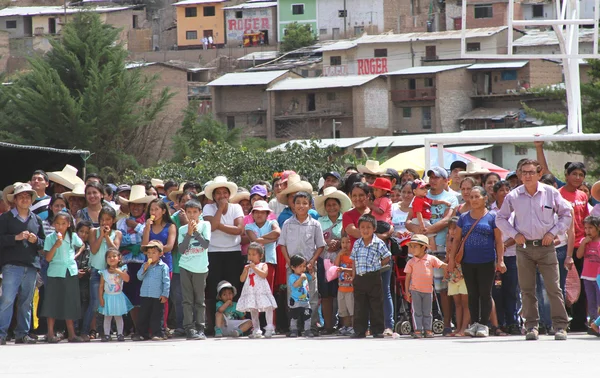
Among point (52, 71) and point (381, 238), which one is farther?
point (52, 71)

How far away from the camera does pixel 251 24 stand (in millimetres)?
104438

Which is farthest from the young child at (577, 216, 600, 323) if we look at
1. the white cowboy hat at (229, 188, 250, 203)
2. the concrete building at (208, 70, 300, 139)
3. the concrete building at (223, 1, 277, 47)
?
the concrete building at (223, 1, 277, 47)

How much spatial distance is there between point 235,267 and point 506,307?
3576 millimetres

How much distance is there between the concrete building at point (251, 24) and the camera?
103375 mm

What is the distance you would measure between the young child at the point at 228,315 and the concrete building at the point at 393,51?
69.3m

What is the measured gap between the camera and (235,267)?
574 inches

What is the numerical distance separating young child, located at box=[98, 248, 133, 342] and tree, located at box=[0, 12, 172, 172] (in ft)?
127

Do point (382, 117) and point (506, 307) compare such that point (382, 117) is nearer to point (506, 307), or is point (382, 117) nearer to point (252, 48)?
point (252, 48)

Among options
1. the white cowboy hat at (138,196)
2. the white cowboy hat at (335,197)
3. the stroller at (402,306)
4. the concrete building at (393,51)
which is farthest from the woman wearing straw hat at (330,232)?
Answer: the concrete building at (393,51)

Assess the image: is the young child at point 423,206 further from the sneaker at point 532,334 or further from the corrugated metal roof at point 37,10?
the corrugated metal roof at point 37,10

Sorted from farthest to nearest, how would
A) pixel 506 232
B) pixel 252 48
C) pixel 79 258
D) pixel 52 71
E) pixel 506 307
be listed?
pixel 252 48 → pixel 52 71 → pixel 79 258 → pixel 506 307 → pixel 506 232

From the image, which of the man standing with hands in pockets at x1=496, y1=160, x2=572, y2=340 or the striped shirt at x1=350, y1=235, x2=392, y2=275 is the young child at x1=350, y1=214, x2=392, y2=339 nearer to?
the striped shirt at x1=350, y1=235, x2=392, y2=275

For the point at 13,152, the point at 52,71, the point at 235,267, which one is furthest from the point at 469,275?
the point at 52,71

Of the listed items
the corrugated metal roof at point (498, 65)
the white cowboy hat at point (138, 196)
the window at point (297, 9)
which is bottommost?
the white cowboy hat at point (138, 196)
